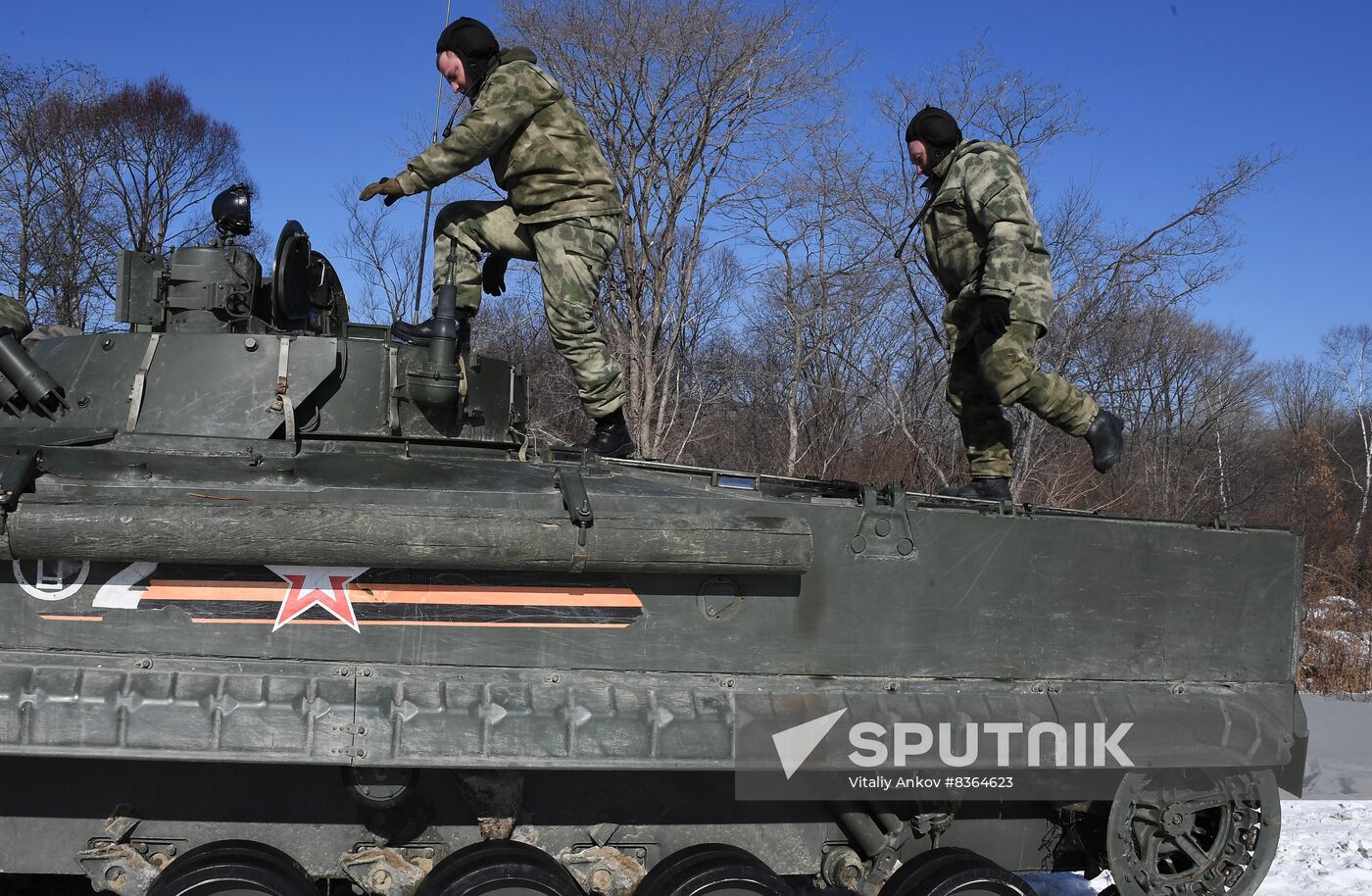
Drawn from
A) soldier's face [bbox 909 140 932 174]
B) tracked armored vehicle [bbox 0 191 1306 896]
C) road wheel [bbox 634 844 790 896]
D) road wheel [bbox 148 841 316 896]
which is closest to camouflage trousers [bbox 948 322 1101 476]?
tracked armored vehicle [bbox 0 191 1306 896]

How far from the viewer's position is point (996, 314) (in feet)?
18.8

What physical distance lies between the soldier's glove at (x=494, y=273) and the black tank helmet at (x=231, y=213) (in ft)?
4.12

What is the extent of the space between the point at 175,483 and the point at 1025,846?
3908mm

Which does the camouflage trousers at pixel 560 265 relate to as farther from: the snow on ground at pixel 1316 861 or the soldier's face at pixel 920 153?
→ the snow on ground at pixel 1316 861

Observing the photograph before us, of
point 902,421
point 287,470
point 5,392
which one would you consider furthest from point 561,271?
point 902,421

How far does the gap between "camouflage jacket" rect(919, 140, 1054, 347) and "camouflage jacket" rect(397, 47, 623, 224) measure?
1.71 m

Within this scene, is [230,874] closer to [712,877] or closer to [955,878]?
[712,877]

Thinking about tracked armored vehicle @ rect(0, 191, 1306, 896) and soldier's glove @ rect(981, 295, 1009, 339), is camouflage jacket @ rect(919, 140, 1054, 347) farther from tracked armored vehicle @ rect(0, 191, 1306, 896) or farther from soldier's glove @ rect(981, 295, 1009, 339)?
tracked armored vehicle @ rect(0, 191, 1306, 896)

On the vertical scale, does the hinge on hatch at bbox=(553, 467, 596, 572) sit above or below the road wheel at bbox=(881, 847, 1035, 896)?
above

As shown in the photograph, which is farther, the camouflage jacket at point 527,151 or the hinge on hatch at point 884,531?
the camouflage jacket at point 527,151

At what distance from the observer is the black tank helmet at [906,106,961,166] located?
20.3ft

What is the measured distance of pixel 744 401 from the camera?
26.1 m

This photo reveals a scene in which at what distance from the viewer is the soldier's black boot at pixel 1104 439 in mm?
5820

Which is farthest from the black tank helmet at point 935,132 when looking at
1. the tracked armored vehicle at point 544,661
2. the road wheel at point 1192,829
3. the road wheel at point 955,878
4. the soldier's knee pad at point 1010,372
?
the road wheel at point 955,878
